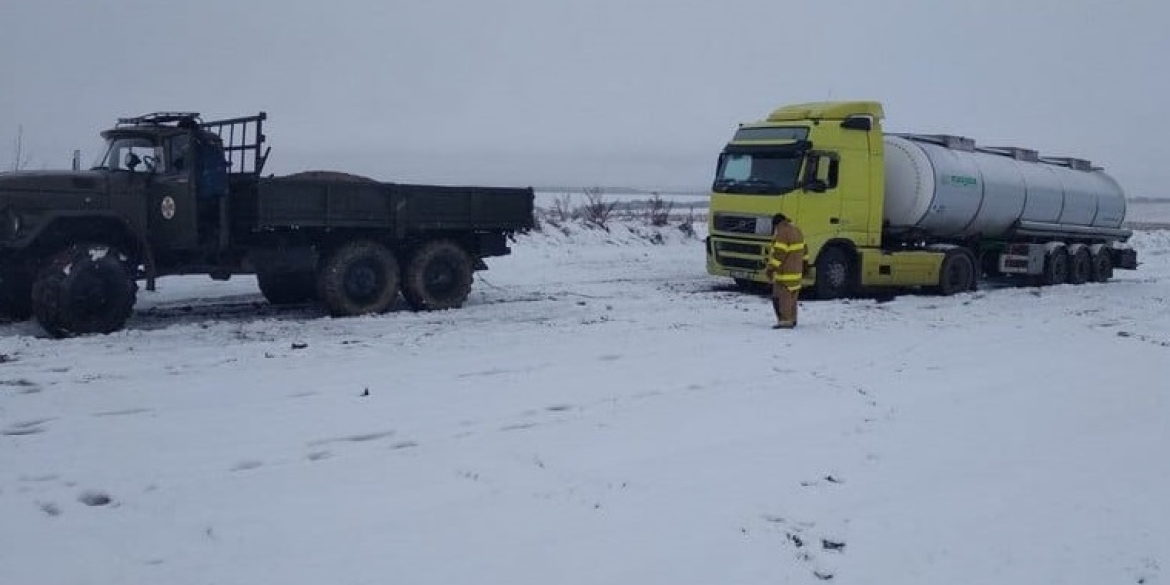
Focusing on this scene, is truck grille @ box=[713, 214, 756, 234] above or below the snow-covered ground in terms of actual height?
above

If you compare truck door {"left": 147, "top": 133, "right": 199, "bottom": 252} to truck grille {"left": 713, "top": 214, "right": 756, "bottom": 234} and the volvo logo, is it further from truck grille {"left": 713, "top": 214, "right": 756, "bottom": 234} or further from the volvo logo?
truck grille {"left": 713, "top": 214, "right": 756, "bottom": 234}

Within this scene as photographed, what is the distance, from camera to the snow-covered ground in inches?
209

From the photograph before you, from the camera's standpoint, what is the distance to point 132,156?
12.8 m

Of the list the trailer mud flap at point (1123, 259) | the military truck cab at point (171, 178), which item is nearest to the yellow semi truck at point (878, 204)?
the trailer mud flap at point (1123, 259)

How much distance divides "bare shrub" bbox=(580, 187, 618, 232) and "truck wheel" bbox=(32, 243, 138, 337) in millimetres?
18121

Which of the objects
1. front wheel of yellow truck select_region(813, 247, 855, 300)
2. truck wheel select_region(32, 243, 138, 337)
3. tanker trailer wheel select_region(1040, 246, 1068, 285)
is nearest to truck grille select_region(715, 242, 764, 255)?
front wheel of yellow truck select_region(813, 247, 855, 300)

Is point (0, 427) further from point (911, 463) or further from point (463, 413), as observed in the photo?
point (911, 463)

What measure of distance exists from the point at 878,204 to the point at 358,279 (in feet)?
31.1

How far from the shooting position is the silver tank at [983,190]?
62.0 feet

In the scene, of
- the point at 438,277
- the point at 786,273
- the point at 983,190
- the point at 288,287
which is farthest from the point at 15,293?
the point at 983,190

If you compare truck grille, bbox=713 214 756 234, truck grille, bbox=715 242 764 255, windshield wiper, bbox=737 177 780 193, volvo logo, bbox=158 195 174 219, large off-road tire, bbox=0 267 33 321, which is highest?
windshield wiper, bbox=737 177 780 193

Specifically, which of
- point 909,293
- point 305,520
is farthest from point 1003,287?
point 305,520

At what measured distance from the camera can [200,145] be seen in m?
13.0

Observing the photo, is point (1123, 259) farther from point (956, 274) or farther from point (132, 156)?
point (132, 156)
